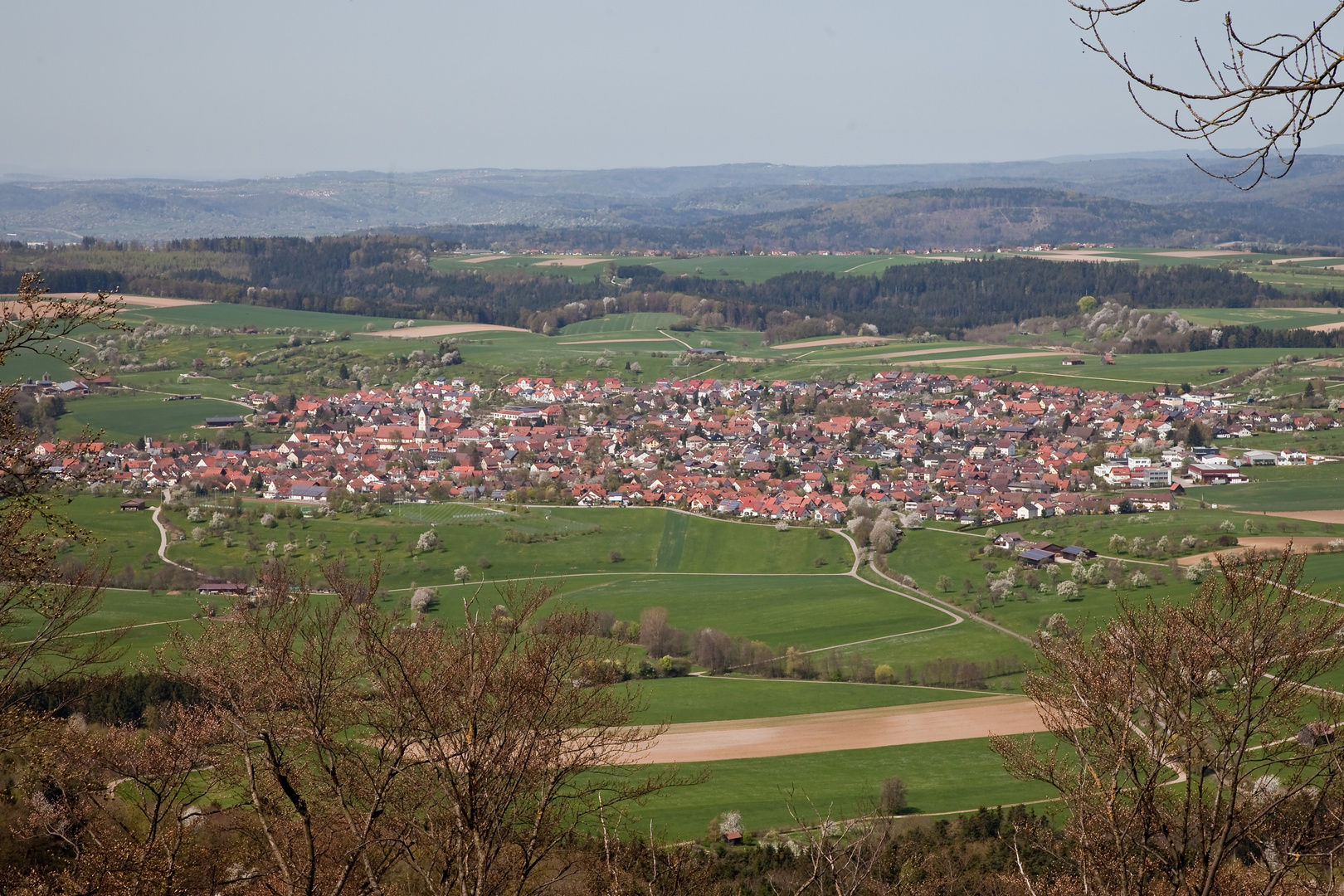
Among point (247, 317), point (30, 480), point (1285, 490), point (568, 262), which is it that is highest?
point (30, 480)

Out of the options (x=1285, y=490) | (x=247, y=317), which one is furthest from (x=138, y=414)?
(x=1285, y=490)

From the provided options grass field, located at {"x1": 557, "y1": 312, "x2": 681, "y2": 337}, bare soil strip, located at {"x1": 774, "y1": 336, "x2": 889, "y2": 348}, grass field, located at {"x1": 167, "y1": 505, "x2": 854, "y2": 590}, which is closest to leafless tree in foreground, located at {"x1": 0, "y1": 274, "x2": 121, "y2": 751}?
grass field, located at {"x1": 167, "y1": 505, "x2": 854, "y2": 590}

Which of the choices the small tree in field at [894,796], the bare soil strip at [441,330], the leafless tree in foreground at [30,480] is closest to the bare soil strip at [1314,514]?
the small tree in field at [894,796]

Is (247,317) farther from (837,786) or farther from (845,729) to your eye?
(837,786)

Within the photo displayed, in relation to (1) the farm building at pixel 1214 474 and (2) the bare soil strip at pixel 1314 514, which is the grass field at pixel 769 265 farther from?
(2) the bare soil strip at pixel 1314 514

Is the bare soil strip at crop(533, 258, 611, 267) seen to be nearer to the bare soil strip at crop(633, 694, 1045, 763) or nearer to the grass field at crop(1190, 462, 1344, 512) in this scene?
the grass field at crop(1190, 462, 1344, 512)
